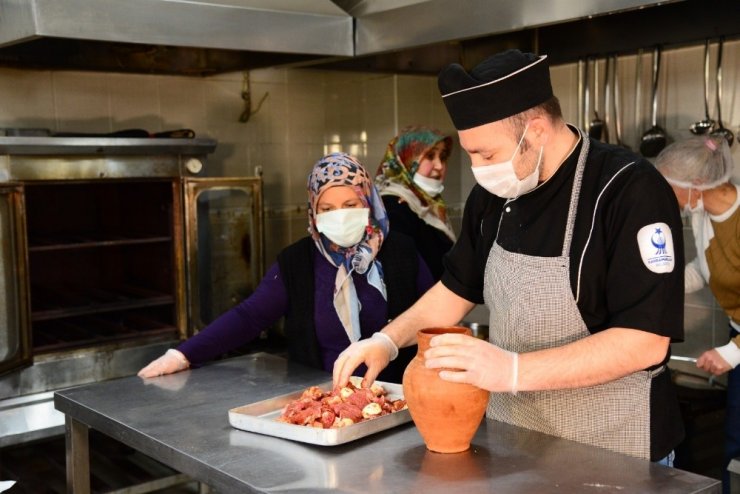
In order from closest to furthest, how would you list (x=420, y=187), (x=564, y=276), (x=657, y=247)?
(x=657, y=247) → (x=564, y=276) → (x=420, y=187)

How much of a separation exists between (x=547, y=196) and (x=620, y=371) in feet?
1.36

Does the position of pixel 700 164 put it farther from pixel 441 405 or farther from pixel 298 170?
pixel 298 170

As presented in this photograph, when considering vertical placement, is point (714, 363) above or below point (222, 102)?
below

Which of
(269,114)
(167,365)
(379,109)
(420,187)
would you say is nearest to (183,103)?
(269,114)

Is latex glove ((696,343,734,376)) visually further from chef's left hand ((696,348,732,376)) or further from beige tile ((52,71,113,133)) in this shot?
beige tile ((52,71,113,133))

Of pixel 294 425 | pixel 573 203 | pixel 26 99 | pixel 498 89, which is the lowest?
pixel 294 425

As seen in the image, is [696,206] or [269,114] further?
[269,114]

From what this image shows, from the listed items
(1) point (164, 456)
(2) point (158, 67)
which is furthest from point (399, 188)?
(1) point (164, 456)

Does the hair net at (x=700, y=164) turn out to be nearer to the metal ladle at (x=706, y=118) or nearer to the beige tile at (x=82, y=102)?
the metal ladle at (x=706, y=118)

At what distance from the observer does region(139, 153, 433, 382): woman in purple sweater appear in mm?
2625

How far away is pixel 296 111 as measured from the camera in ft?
16.0

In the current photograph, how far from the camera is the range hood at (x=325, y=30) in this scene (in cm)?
249

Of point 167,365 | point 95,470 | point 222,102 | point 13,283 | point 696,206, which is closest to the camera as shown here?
point 167,365

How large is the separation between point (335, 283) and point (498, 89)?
1111 millimetres
